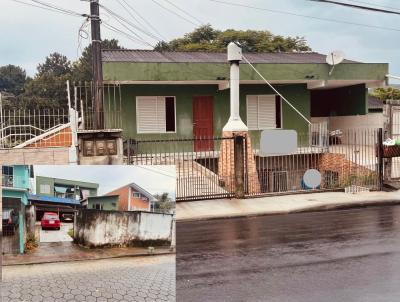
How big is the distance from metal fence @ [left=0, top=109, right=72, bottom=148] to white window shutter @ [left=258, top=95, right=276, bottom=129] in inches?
387

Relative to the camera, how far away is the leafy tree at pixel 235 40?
173 ft

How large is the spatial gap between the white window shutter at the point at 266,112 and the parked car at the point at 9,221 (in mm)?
18826

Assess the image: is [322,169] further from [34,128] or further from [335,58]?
[34,128]

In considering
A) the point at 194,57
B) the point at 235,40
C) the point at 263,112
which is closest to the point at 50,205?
the point at 263,112

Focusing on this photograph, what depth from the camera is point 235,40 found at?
54312 mm

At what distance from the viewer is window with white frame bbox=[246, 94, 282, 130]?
21234mm

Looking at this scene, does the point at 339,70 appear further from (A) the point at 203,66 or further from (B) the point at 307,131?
(A) the point at 203,66

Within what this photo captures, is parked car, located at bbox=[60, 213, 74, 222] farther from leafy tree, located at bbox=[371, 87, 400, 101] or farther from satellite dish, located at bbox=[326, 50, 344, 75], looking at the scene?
leafy tree, located at bbox=[371, 87, 400, 101]

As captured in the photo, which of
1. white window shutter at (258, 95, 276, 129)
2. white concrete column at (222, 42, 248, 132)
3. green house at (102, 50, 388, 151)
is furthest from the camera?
white window shutter at (258, 95, 276, 129)

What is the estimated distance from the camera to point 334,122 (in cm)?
2536

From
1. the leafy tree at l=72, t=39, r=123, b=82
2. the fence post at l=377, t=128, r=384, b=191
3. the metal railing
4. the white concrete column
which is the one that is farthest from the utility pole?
the leafy tree at l=72, t=39, r=123, b=82

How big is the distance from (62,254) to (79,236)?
143 mm

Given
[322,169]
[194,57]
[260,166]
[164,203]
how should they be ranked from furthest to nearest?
[194,57], [260,166], [322,169], [164,203]

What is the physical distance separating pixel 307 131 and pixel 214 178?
8641mm
